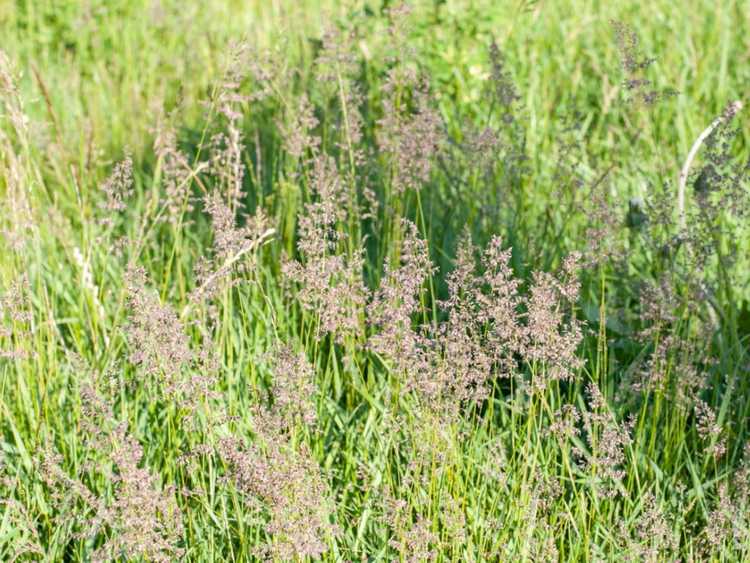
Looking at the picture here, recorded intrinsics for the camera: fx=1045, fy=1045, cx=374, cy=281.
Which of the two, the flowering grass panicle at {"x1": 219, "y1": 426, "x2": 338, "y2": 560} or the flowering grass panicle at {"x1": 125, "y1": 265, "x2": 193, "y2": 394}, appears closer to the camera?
the flowering grass panicle at {"x1": 219, "y1": 426, "x2": 338, "y2": 560}

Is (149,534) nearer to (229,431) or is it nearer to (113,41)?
(229,431)

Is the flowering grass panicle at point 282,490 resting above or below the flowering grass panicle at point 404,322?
below

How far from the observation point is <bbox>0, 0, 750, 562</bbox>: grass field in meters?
2.11

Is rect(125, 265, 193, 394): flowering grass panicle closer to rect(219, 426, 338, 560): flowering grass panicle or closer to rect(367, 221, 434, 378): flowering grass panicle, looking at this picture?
rect(219, 426, 338, 560): flowering grass panicle

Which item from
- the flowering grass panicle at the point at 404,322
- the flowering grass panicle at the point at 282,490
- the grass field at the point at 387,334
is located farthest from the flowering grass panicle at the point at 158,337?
the flowering grass panicle at the point at 404,322

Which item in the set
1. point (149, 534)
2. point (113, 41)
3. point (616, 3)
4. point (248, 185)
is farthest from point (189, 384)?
point (616, 3)

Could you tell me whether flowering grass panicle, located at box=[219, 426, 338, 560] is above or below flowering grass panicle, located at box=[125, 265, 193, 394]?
below

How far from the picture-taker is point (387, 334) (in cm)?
211

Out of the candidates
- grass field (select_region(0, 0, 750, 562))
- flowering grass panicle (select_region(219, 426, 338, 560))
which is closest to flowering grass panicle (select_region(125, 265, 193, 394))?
grass field (select_region(0, 0, 750, 562))

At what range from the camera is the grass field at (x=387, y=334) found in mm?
2111

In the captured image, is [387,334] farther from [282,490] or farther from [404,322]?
[282,490]

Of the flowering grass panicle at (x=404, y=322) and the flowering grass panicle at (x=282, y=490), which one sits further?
the flowering grass panicle at (x=404, y=322)

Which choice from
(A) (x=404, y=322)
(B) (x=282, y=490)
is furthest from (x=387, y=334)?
(B) (x=282, y=490)

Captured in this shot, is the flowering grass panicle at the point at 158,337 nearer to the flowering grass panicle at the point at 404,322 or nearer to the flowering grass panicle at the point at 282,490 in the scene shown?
the flowering grass panicle at the point at 282,490
